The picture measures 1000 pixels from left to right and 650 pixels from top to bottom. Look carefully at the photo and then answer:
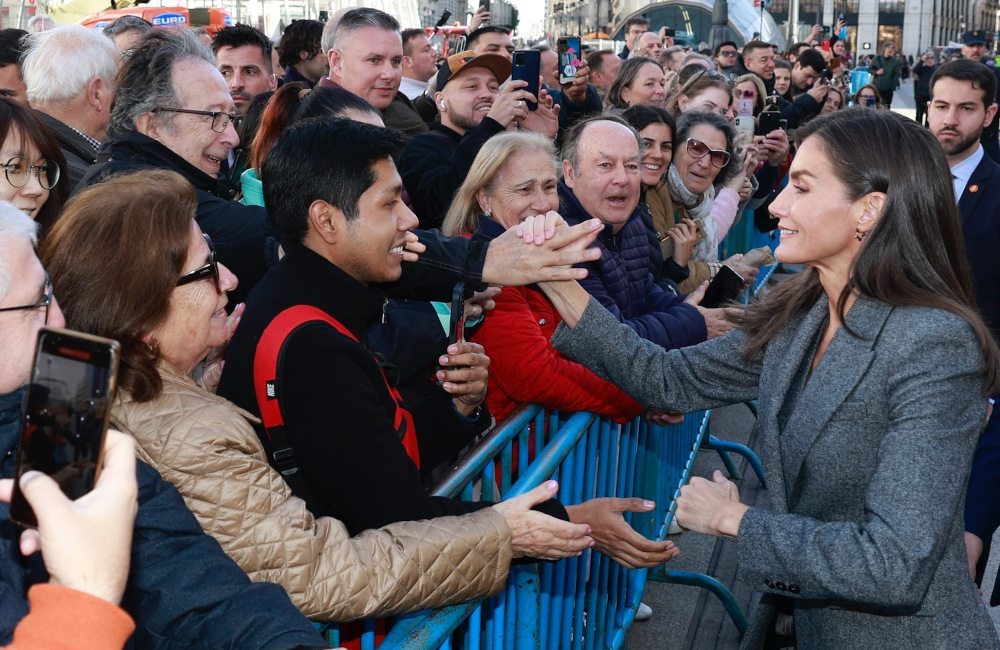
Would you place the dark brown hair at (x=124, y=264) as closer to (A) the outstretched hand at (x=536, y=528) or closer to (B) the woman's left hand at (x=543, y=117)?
(A) the outstretched hand at (x=536, y=528)

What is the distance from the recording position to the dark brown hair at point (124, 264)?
2004 mm

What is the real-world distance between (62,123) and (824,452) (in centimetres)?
342

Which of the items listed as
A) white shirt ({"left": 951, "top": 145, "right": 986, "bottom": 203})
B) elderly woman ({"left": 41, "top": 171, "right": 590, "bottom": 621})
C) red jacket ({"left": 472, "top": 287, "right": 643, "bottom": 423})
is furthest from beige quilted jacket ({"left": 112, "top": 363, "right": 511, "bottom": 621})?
white shirt ({"left": 951, "top": 145, "right": 986, "bottom": 203})

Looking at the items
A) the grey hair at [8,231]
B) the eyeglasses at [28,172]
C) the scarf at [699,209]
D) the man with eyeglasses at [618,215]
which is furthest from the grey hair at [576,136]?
the grey hair at [8,231]

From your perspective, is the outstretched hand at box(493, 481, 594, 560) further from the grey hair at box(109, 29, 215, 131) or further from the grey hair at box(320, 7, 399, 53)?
the grey hair at box(320, 7, 399, 53)

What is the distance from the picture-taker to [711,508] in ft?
7.82

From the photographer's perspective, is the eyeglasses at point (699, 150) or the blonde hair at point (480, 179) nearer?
the blonde hair at point (480, 179)

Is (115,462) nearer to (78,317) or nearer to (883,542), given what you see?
(78,317)

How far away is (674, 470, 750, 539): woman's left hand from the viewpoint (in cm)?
235

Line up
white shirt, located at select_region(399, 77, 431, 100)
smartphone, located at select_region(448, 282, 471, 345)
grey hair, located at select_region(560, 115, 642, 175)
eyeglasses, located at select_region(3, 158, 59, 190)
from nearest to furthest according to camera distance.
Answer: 1. smartphone, located at select_region(448, 282, 471, 345)
2. eyeglasses, located at select_region(3, 158, 59, 190)
3. grey hair, located at select_region(560, 115, 642, 175)
4. white shirt, located at select_region(399, 77, 431, 100)

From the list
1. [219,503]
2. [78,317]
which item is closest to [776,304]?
[219,503]

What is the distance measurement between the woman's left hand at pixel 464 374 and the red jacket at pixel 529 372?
0.22 metres

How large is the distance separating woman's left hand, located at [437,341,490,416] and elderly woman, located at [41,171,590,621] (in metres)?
0.76

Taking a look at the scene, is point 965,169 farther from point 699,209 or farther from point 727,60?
point 727,60
